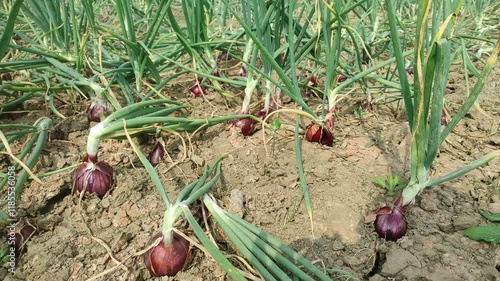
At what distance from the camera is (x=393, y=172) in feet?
4.33

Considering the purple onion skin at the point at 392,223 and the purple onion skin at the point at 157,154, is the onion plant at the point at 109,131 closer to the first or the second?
the purple onion skin at the point at 157,154

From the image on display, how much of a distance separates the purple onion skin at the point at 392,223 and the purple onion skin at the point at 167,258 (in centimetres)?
57

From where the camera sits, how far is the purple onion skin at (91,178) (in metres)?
1.17

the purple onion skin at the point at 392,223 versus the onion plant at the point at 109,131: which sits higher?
the onion plant at the point at 109,131

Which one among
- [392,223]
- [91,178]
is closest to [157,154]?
[91,178]

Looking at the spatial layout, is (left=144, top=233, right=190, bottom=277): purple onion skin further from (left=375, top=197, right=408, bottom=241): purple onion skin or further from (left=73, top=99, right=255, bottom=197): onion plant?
(left=375, top=197, right=408, bottom=241): purple onion skin

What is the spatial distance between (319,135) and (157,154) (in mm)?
640

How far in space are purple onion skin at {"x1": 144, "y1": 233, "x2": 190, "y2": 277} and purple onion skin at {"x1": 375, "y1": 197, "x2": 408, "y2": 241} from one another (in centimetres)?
57

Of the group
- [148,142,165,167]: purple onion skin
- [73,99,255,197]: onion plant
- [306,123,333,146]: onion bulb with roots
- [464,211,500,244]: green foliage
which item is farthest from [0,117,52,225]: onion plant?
[464,211,500,244]: green foliage

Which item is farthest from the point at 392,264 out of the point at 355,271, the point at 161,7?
the point at 161,7

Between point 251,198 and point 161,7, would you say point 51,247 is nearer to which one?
point 251,198

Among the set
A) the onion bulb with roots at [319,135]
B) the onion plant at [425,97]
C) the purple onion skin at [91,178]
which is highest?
the onion plant at [425,97]

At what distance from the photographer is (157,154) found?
1347 mm

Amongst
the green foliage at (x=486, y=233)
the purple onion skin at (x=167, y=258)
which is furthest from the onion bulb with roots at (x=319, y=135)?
the purple onion skin at (x=167, y=258)
